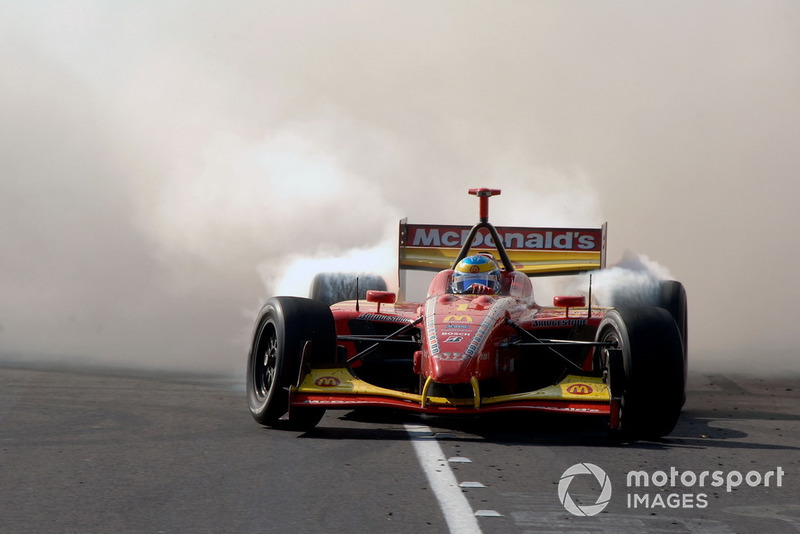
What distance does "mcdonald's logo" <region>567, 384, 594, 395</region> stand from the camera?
9227 millimetres

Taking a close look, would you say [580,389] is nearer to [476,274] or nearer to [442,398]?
[442,398]

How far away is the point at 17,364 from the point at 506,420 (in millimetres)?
7440

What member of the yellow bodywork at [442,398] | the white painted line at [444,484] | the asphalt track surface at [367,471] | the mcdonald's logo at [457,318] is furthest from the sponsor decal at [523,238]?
the white painted line at [444,484]

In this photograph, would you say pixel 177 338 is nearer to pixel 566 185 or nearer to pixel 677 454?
pixel 566 185

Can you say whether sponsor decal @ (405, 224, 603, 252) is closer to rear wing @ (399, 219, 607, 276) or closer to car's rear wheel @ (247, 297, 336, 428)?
rear wing @ (399, 219, 607, 276)

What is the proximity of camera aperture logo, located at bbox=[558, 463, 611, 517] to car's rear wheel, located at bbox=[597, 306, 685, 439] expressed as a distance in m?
1.38

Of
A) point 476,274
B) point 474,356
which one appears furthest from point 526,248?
point 474,356

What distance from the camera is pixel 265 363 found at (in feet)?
33.9

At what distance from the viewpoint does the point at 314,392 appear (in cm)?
954

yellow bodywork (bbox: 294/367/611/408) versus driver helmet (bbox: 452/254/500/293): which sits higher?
driver helmet (bbox: 452/254/500/293)

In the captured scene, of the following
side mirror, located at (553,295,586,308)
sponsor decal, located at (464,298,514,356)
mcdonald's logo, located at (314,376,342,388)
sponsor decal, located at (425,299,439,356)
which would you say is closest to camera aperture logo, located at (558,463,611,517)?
sponsor decal, located at (464,298,514,356)

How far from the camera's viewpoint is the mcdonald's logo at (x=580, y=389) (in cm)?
923

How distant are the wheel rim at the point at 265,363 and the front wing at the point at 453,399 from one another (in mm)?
592

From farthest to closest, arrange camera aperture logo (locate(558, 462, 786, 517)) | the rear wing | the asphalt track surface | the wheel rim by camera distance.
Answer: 1. the rear wing
2. the wheel rim
3. camera aperture logo (locate(558, 462, 786, 517))
4. the asphalt track surface
